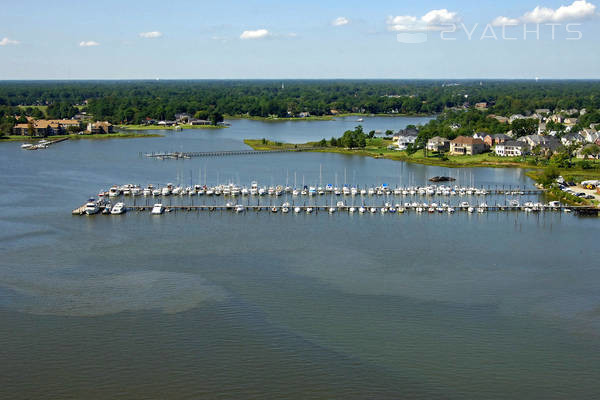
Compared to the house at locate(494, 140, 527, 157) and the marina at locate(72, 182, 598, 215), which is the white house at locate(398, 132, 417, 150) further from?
the marina at locate(72, 182, 598, 215)

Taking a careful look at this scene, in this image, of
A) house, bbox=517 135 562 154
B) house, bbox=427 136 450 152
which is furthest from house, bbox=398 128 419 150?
house, bbox=517 135 562 154

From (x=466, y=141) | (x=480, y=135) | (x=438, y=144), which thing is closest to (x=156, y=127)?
(x=438, y=144)

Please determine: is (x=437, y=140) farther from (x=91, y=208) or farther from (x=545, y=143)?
(x=91, y=208)

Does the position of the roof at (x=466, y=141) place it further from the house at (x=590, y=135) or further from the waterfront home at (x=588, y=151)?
the house at (x=590, y=135)

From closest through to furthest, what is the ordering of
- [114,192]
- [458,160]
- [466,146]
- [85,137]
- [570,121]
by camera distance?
[114,192] < [458,160] < [466,146] < [85,137] < [570,121]

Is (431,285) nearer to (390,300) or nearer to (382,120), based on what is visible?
(390,300)

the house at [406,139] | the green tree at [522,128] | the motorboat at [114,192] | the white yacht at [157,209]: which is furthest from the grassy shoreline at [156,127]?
the white yacht at [157,209]
